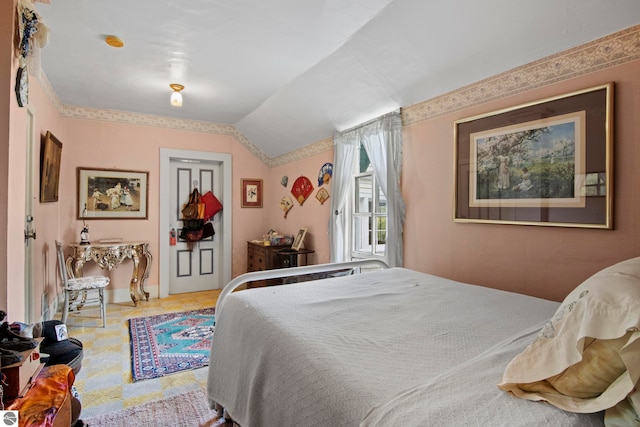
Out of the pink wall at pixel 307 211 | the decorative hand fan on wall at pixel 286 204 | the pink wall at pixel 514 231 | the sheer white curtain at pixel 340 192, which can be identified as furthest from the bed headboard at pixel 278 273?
the decorative hand fan on wall at pixel 286 204

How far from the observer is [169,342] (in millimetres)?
2980

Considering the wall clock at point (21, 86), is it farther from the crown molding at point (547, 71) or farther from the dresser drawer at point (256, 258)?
the dresser drawer at point (256, 258)

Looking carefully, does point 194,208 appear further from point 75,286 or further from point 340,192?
point 340,192

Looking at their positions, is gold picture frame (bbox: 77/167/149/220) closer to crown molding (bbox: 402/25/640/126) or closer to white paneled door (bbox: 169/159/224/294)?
white paneled door (bbox: 169/159/224/294)

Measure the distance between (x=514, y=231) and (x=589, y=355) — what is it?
4.95 feet

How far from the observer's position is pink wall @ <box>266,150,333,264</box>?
13.3 feet

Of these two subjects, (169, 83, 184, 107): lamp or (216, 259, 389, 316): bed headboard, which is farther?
(169, 83, 184, 107): lamp

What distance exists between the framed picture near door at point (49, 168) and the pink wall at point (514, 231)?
3269mm

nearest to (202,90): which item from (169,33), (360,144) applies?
(169,33)

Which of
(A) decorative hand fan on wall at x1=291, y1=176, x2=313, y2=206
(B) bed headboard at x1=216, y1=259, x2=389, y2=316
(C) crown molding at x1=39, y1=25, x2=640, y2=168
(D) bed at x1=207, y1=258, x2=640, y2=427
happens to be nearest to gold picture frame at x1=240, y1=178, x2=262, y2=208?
(A) decorative hand fan on wall at x1=291, y1=176, x2=313, y2=206

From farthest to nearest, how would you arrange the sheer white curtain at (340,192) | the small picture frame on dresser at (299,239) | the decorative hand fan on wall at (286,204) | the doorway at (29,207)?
the decorative hand fan on wall at (286,204), the small picture frame on dresser at (299,239), the sheer white curtain at (340,192), the doorway at (29,207)

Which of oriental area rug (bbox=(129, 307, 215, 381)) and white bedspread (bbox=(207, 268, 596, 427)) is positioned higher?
white bedspread (bbox=(207, 268, 596, 427))

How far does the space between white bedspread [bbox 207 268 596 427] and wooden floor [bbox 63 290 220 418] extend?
0.71 metres

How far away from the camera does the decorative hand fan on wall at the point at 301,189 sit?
4359mm
